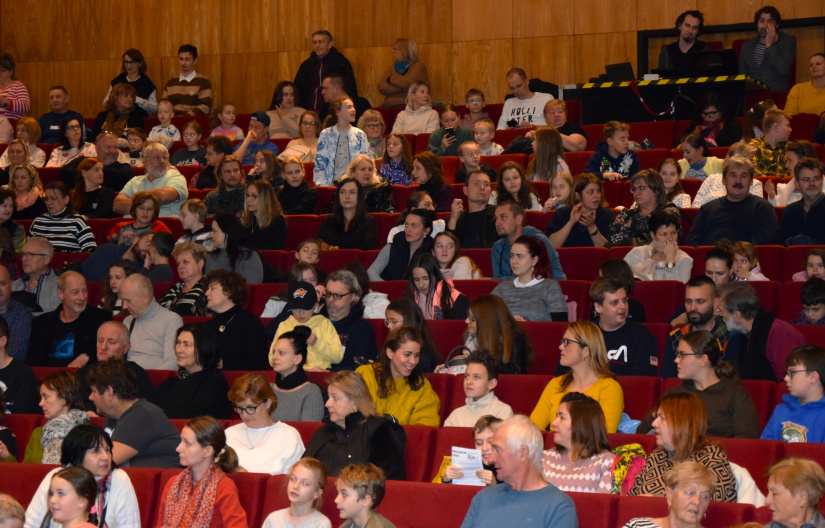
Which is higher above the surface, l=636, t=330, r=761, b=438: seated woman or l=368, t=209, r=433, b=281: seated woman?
l=368, t=209, r=433, b=281: seated woman

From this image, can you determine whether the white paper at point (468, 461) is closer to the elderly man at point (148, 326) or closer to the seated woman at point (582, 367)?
the seated woman at point (582, 367)

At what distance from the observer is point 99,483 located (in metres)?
3.54


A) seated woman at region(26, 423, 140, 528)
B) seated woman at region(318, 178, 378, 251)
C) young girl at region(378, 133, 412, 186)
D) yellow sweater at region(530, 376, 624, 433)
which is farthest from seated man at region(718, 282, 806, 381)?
young girl at region(378, 133, 412, 186)

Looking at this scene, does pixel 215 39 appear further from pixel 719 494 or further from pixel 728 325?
pixel 719 494

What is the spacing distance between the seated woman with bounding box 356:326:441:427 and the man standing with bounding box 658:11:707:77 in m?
4.51

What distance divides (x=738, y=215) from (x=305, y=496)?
3257mm

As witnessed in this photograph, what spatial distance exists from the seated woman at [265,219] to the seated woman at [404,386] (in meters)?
2.19

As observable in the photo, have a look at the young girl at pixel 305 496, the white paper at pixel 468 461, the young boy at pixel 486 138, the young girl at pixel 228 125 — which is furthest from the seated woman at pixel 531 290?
the young girl at pixel 228 125

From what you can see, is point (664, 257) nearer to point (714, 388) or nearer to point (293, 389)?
point (714, 388)

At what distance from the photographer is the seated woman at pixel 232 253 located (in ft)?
19.0

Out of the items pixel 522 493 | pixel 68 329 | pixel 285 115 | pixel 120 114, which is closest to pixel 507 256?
pixel 68 329

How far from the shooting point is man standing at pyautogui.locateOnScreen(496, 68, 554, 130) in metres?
8.20

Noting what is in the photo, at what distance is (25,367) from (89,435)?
1280mm

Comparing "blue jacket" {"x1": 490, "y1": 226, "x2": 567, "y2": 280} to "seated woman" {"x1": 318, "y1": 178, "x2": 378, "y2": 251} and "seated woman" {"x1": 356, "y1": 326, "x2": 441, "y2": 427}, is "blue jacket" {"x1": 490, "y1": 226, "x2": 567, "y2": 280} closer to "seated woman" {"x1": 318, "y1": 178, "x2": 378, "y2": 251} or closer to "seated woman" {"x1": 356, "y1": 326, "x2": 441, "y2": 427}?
"seated woman" {"x1": 318, "y1": 178, "x2": 378, "y2": 251}
